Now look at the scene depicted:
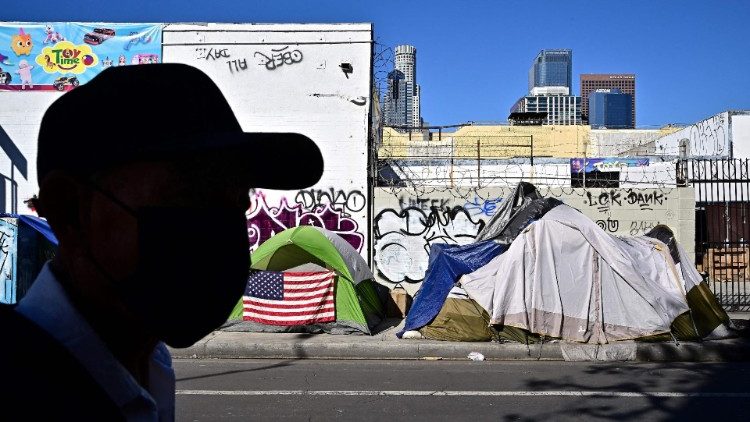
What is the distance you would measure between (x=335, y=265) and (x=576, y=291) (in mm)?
4130

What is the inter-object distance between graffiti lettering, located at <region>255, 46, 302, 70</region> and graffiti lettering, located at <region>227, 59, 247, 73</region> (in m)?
0.35

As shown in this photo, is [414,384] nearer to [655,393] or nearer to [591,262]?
[655,393]

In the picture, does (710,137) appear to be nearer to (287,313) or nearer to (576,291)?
(576,291)

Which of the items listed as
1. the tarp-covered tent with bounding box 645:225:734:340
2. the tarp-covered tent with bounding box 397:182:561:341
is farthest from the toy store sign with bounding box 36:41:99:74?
the tarp-covered tent with bounding box 645:225:734:340

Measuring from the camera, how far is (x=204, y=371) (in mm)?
9453

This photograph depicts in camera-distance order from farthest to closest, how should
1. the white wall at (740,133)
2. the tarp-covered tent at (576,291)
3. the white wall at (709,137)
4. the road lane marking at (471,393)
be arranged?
1. the white wall at (709,137)
2. the white wall at (740,133)
3. the tarp-covered tent at (576,291)
4. the road lane marking at (471,393)

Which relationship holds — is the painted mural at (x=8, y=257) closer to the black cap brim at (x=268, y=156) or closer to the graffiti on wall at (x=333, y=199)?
the graffiti on wall at (x=333, y=199)

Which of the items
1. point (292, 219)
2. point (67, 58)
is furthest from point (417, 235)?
point (67, 58)

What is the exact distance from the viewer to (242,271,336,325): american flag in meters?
12.1

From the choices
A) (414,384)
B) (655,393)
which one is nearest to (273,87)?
(414,384)

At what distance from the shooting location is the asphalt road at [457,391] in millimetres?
7160

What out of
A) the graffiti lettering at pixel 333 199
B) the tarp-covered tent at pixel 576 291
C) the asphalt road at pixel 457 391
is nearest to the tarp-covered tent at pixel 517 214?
the tarp-covered tent at pixel 576 291

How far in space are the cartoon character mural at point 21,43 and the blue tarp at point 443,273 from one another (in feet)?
35.9

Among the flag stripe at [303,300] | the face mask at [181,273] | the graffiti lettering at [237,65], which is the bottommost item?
the flag stripe at [303,300]
